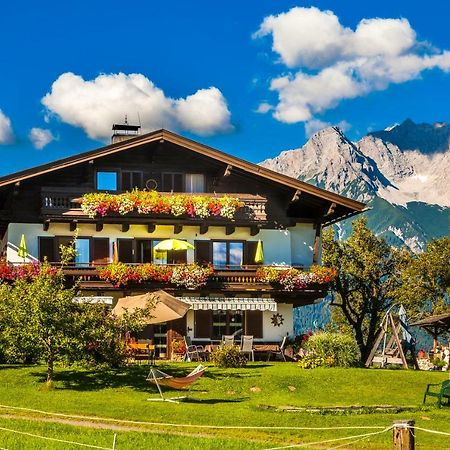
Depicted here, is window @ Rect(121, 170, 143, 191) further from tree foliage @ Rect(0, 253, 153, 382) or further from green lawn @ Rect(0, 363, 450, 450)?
tree foliage @ Rect(0, 253, 153, 382)

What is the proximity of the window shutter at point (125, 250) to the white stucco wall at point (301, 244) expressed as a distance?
27.5 ft

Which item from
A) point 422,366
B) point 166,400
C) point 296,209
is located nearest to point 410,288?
point 422,366

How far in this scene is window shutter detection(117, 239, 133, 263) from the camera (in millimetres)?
41766

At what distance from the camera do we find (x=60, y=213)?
4003 cm

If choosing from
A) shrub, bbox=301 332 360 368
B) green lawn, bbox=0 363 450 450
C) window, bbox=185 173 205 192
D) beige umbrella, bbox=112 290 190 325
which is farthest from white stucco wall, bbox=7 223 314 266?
beige umbrella, bbox=112 290 190 325

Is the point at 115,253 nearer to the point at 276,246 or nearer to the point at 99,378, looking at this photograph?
the point at 276,246

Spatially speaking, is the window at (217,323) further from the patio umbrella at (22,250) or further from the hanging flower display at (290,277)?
the patio umbrella at (22,250)

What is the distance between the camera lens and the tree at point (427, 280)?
59.4 m

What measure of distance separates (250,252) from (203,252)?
240 centimetres

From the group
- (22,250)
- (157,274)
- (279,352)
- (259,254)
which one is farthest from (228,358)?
(22,250)

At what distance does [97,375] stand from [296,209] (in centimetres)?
1973

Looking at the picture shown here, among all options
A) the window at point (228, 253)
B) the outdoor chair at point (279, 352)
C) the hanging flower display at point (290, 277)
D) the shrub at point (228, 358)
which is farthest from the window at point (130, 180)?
the shrub at point (228, 358)

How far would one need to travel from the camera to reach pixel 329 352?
109 feet

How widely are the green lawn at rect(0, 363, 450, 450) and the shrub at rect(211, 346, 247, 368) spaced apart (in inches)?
21.1
